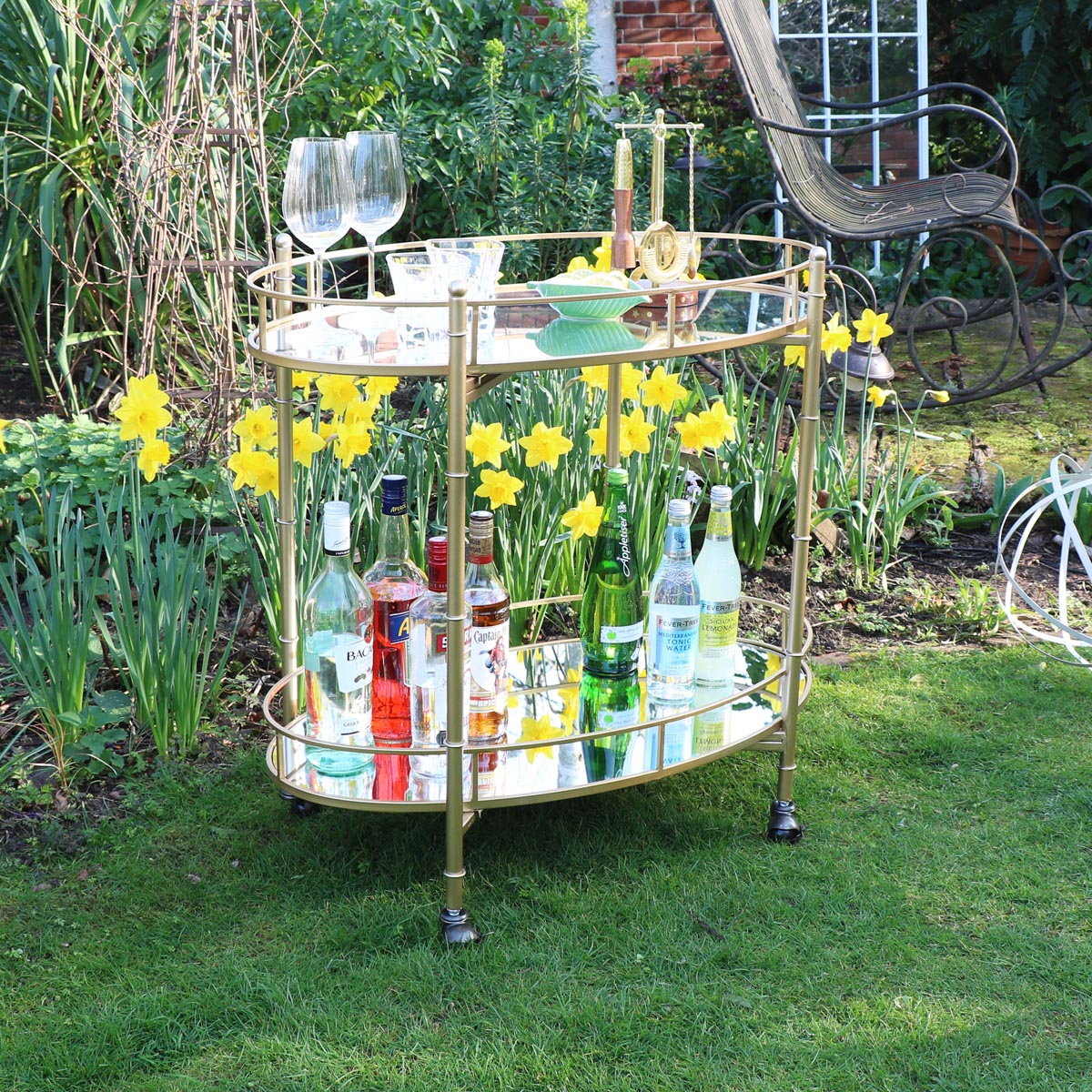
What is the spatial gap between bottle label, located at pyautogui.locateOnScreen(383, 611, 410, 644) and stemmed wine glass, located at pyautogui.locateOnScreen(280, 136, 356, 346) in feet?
1.35

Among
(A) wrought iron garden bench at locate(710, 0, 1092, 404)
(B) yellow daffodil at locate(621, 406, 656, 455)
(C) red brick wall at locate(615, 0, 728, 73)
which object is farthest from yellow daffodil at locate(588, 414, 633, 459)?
(C) red brick wall at locate(615, 0, 728, 73)

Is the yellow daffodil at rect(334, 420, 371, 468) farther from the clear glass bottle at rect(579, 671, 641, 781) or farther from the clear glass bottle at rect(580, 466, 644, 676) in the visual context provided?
the clear glass bottle at rect(579, 671, 641, 781)

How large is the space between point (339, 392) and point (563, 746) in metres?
0.65

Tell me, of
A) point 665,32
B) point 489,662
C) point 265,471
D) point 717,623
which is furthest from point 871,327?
point 665,32

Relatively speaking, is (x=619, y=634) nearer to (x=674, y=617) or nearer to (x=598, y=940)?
(x=674, y=617)

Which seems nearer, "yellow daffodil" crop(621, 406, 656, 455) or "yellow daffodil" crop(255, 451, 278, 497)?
"yellow daffodil" crop(255, 451, 278, 497)

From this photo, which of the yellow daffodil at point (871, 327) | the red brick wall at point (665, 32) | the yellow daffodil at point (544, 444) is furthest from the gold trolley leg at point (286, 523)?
the red brick wall at point (665, 32)

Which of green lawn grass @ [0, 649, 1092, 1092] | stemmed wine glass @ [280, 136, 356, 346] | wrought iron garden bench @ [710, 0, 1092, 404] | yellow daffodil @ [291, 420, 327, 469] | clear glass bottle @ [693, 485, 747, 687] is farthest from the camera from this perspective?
wrought iron garden bench @ [710, 0, 1092, 404]

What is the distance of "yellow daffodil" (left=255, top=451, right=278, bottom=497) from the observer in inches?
76.3

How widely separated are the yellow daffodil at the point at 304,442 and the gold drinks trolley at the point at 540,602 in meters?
0.03

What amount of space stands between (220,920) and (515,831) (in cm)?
47

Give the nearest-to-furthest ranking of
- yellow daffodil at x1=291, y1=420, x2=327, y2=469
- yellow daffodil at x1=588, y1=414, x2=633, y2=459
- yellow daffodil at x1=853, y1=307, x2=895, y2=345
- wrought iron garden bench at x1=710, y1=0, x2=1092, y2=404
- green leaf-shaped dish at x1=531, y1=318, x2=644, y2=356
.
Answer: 1. green leaf-shaped dish at x1=531, y1=318, x2=644, y2=356
2. yellow daffodil at x1=291, y1=420, x2=327, y2=469
3. yellow daffodil at x1=588, y1=414, x2=633, y2=459
4. yellow daffodil at x1=853, y1=307, x2=895, y2=345
5. wrought iron garden bench at x1=710, y1=0, x2=1092, y2=404

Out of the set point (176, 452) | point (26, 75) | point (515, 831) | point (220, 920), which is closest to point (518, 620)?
point (515, 831)

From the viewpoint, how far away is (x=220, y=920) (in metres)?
1.80
